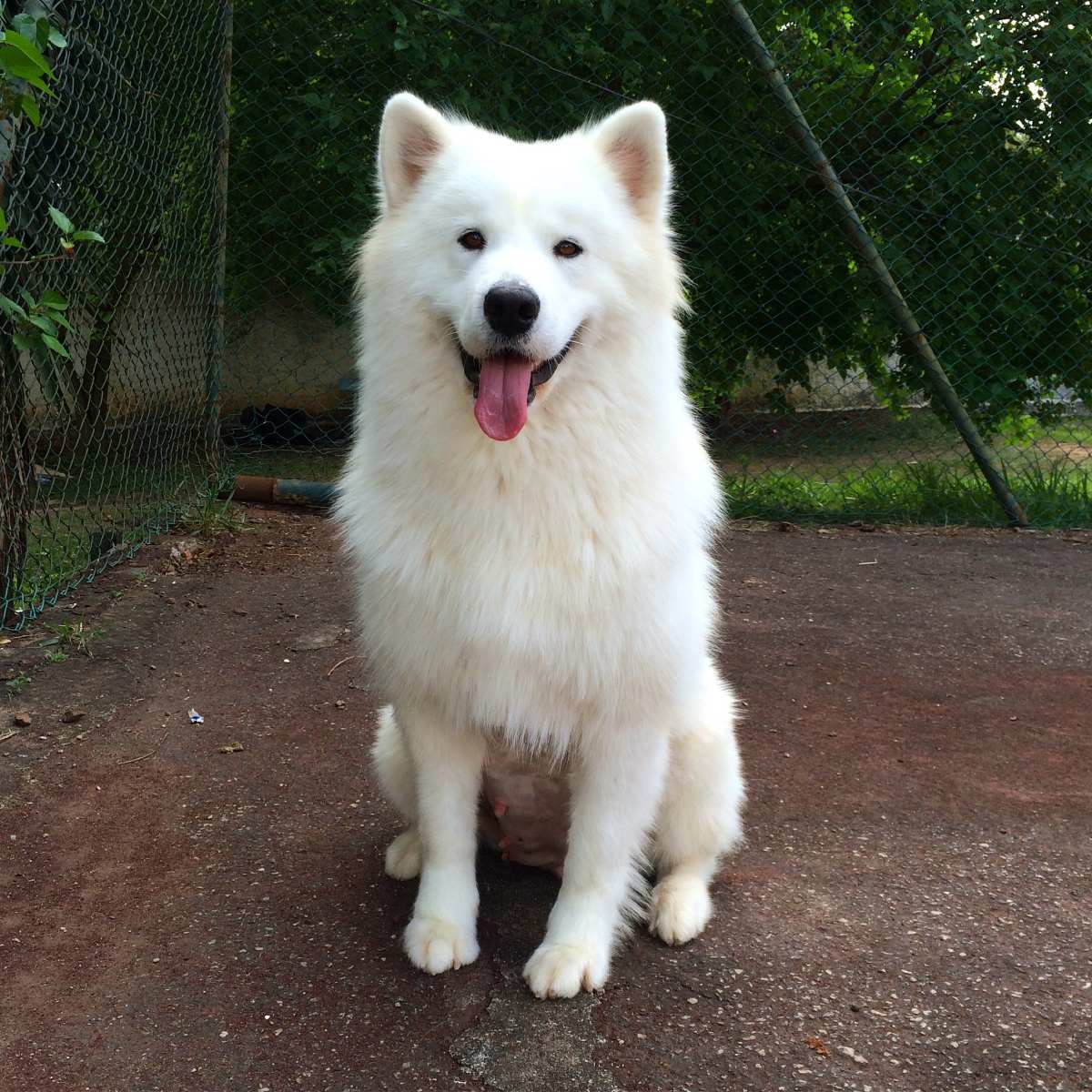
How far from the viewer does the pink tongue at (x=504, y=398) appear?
2.21m

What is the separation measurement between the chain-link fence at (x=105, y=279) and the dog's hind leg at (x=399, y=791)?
1830 mm

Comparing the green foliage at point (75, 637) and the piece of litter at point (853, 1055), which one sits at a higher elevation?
the piece of litter at point (853, 1055)

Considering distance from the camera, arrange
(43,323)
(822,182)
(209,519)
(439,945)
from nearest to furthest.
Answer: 1. (439,945)
2. (43,323)
3. (209,519)
4. (822,182)

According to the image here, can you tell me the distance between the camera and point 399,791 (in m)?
2.73

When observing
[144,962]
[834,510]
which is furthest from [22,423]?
[834,510]

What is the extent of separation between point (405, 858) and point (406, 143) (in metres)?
1.71

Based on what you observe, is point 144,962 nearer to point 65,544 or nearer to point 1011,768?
point 1011,768

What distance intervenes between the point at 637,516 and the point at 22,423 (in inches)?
114

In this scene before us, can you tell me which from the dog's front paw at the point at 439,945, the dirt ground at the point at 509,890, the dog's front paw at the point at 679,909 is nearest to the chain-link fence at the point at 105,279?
the dirt ground at the point at 509,890

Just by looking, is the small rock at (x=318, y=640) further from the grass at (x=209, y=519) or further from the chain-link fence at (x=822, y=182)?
the chain-link fence at (x=822, y=182)

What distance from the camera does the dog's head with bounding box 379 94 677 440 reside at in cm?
219

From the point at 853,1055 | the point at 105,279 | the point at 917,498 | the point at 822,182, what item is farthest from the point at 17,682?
the point at 917,498

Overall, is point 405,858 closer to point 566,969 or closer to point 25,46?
point 566,969

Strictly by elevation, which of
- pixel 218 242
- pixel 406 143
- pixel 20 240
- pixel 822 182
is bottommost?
pixel 218 242
